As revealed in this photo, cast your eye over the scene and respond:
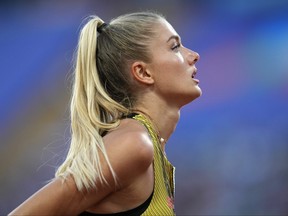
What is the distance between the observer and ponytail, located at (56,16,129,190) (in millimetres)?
854

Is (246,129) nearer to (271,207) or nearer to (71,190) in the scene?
(271,207)

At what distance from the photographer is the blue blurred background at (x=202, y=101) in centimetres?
230

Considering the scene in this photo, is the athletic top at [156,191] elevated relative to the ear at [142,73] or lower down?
lower down

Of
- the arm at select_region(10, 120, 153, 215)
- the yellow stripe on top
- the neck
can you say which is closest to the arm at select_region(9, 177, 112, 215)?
the arm at select_region(10, 120, 153, 215)

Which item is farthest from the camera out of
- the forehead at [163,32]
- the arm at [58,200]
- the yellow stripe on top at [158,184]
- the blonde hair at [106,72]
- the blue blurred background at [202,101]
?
the blue blurred background at [202,101]

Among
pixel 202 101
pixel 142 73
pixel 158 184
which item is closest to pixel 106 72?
pixel 142 73

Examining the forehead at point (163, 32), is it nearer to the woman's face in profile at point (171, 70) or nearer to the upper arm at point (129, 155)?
the woman's face in profile at point (171, 70)

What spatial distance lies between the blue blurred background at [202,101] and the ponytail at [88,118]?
1216 mm

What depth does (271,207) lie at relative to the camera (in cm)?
226

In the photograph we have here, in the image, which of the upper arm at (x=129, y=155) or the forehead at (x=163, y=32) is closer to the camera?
the upper arm at (x=129, y=155)

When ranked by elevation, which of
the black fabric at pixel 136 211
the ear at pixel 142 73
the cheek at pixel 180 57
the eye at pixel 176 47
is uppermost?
the eye at pixel 176 47

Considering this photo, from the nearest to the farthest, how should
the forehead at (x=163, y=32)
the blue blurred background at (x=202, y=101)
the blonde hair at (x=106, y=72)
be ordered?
the blonde hair at (x=106, y=72), the forehead at (x=163, y=32), the blue blurred background at (x=202, y=101)

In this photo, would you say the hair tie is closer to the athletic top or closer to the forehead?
the forehead

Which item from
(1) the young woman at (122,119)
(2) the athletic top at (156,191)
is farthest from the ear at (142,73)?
(2) the athletic top at (156,191)
